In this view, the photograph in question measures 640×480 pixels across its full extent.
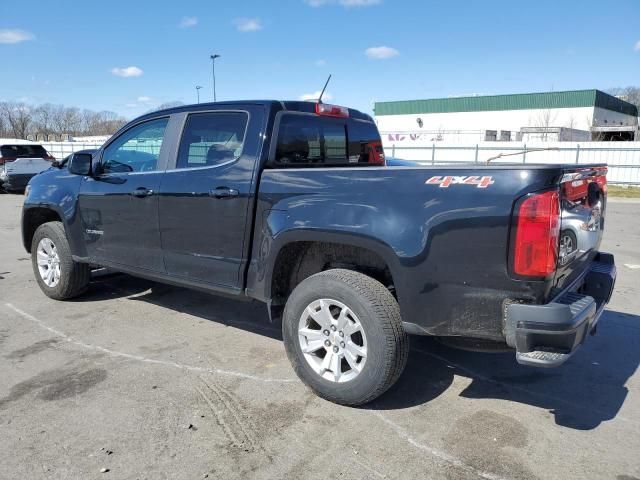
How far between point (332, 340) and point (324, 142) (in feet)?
5.94

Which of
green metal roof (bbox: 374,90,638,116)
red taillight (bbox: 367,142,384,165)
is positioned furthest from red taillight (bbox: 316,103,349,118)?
green metal roof (bbox: 374,90,638,116)

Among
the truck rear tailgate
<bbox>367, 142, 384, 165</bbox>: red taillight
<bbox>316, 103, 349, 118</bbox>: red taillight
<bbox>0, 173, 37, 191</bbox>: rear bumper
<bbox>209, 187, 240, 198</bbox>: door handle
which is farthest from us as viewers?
<bbox>0, 173, 37, 191</bbox>: rear bumper

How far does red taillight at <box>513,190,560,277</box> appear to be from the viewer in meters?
2.66

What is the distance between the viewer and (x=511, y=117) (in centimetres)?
6675

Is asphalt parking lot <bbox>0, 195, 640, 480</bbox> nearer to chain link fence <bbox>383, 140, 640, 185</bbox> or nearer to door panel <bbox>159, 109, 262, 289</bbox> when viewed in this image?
door panel <bbox>159, 109, 262, 289</bbox>

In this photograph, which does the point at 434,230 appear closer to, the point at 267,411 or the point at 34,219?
the point at 267,411

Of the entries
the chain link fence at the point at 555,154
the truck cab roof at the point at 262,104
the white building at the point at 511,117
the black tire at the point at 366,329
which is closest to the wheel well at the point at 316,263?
the black tire at the point at 366,329

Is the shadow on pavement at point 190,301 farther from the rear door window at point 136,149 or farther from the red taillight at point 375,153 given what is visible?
the red taillight at point 375,153

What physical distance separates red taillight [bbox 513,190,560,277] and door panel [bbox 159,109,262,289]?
1852 mm

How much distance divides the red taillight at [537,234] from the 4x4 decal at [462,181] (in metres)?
0.22

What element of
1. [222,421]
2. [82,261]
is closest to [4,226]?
[82,261]

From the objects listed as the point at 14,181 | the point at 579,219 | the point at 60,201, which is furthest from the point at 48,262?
the point at 14,181

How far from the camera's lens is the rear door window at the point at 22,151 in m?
17.1

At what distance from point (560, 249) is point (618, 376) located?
5.43ft
